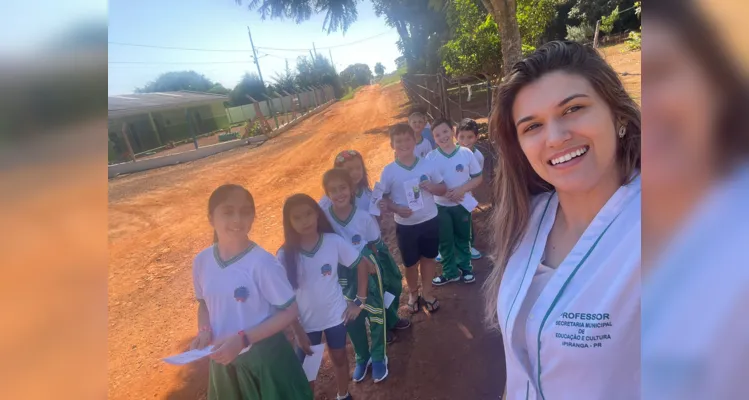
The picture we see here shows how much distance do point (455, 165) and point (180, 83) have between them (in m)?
2.48

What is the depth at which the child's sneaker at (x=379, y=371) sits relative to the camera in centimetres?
241

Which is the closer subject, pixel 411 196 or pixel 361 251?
pixel 361 251

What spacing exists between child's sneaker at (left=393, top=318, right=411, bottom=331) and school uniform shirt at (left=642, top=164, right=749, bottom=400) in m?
2.75

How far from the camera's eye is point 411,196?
8.76 feet

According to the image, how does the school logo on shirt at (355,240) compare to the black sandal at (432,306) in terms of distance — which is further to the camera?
the black sandal at (432,306)

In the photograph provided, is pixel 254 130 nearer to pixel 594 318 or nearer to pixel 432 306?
pixel 594 318

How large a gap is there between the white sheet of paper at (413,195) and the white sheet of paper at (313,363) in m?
1.16

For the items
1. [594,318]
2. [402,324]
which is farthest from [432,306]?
[594,318]

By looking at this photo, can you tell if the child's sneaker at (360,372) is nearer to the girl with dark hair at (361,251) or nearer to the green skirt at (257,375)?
the girl with dark hair at (361,251)

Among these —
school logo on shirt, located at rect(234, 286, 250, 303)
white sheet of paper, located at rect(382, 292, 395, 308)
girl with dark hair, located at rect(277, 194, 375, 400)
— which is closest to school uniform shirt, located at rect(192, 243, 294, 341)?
school logo on shirt, located at rect(234, 286, 250, 303)

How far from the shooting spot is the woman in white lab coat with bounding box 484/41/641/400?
0.66 m

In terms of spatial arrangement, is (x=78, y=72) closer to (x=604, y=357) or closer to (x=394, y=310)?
(x=604, y=357)

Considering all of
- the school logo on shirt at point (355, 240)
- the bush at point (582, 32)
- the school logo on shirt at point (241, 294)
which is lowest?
the school logo on shirt at point (355, 240)

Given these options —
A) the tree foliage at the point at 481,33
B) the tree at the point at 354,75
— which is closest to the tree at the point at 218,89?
the tree at the point at 354,75
